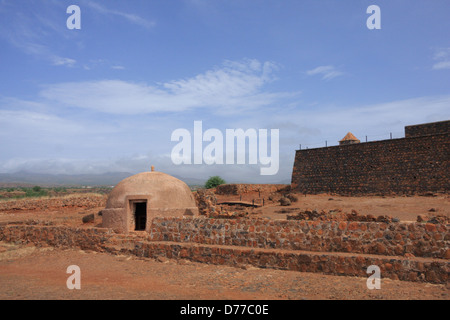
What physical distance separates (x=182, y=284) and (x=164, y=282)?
1.64ft

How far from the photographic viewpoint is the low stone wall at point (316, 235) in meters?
7.41

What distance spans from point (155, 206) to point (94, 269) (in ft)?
11.1

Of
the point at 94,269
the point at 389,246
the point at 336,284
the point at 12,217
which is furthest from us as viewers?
the point at 12,217

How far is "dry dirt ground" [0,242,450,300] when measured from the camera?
261 inches

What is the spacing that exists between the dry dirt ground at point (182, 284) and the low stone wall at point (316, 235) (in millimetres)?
768

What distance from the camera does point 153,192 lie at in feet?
42.3

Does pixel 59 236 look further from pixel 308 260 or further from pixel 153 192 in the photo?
pixel 308 260

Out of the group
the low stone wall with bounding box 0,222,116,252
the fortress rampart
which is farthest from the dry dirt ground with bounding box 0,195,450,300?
the fortress rampart

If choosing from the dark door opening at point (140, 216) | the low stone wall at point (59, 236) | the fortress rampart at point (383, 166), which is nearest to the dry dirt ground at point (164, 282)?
the low stone wall at point (59, 236)

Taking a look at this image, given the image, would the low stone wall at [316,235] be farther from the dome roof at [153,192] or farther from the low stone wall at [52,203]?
the low stone wall at [52,203]

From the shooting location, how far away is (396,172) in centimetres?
2239
